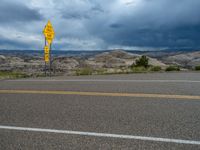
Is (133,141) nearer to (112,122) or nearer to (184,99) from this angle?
(112,122)

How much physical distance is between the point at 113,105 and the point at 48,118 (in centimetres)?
174

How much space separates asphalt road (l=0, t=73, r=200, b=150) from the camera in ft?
12.0

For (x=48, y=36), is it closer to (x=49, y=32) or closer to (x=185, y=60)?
(x=49, y=32)

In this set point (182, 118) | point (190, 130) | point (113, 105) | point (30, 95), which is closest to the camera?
point (190, 130)

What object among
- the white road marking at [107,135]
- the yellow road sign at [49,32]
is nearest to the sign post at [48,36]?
the yellow road sign at [49,32]

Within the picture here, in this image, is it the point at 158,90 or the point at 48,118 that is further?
the point at 158,90

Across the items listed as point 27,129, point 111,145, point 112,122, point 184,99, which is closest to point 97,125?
point 112,122

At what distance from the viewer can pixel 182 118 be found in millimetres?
4719

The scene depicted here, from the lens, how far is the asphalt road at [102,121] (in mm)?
3654

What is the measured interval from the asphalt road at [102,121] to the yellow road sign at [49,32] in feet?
26.7

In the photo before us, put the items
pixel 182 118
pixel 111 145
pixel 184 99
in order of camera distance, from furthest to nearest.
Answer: pixel 184 99 → pixel 182 118 → pixel 111 145

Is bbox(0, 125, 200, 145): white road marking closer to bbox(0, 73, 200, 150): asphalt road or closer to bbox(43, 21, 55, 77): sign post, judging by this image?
bbox(0, 73, 200, 150): asphalt road

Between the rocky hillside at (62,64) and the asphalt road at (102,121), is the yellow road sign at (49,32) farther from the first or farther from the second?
the asphalt road at (102,121)

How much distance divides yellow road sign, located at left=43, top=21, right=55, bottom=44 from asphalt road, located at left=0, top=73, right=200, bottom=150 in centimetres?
812
